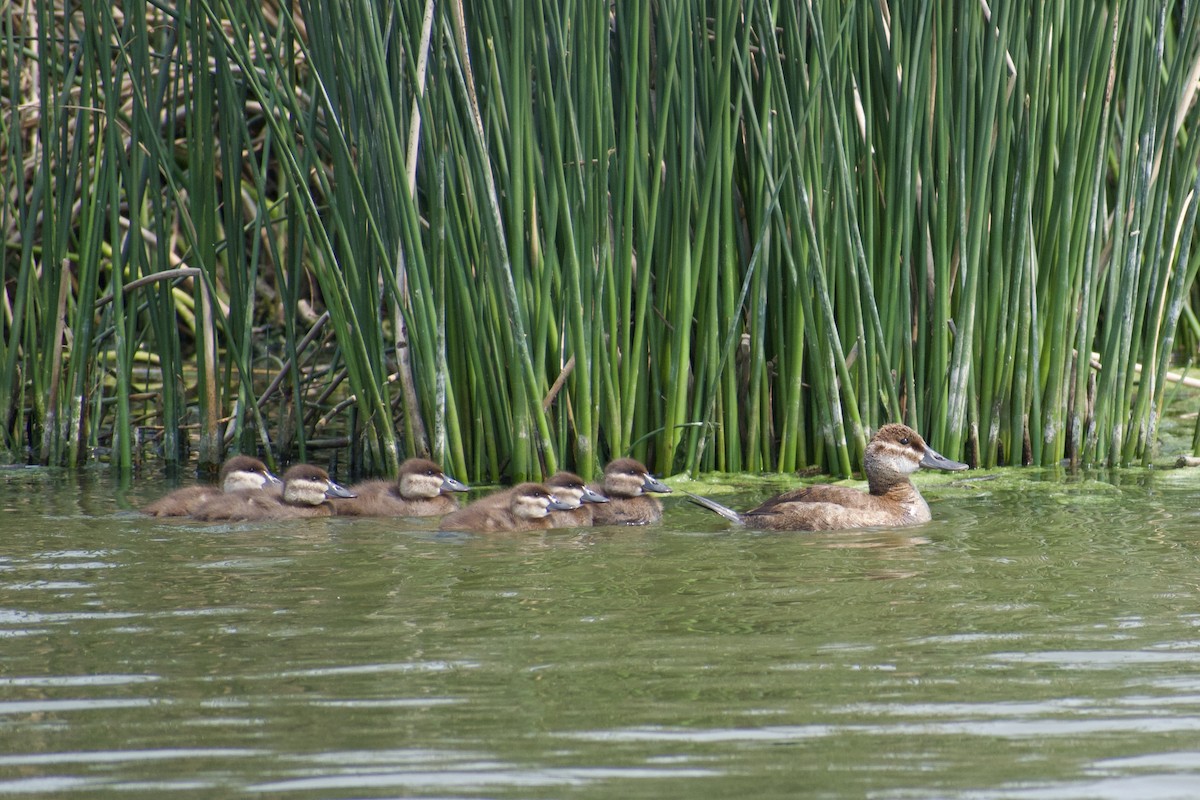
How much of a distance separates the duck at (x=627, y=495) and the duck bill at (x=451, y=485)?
0.56 m

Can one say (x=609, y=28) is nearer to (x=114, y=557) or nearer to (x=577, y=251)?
(x=577, y=251)

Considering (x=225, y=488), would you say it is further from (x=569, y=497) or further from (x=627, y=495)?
(x=627, y=495)

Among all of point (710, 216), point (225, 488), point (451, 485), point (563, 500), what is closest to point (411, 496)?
point (451, 485)

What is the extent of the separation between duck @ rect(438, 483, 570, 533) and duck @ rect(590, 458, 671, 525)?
22 cm

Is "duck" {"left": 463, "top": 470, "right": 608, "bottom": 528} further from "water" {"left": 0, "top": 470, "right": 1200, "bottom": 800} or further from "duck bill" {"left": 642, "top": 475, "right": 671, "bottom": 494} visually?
"water" {"left": 0, "top": 470, "right": 1200, "bottom": 800}

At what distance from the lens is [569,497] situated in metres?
6.26

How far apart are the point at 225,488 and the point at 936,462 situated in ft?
9.52

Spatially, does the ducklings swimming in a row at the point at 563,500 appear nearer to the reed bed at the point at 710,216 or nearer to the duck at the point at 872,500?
the duck at the point at 872,500

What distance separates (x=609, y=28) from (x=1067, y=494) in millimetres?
2633

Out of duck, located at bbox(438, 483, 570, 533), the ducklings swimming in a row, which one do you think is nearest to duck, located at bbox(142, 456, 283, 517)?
the ducklings swimming in a row

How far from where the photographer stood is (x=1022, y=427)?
23.5ft

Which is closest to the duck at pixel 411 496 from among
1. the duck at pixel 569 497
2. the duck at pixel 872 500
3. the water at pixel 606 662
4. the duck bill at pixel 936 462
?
the duck at pixel 569 497

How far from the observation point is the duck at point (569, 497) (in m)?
6.24

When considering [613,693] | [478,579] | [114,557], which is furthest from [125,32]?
[613,693]
